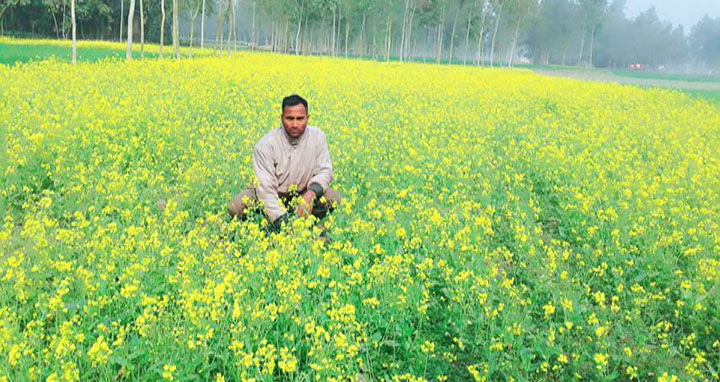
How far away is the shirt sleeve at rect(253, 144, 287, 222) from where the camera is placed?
5.56 metres

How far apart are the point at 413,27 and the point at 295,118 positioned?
74024 mm

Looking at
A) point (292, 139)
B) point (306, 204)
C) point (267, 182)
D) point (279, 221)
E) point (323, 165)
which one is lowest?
point (279, 221)

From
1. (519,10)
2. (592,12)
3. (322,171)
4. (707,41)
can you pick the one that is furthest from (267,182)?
(707,41)

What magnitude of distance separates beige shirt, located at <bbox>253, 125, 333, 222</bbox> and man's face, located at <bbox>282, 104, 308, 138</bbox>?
0.69 ft

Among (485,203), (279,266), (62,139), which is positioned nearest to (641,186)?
(485,203)

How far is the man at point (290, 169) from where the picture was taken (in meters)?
5.61

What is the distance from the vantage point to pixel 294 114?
5633 millimetres

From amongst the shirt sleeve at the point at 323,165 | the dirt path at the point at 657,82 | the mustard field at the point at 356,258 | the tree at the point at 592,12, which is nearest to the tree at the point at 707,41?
the tree at the point at 592,12

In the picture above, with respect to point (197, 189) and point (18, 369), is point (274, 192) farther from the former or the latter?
point (18, 369)

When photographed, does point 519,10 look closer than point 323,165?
No

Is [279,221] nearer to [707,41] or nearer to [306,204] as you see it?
[306,204]

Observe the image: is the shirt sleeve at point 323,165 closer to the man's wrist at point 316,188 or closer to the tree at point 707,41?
the man's wrist at point 316,188

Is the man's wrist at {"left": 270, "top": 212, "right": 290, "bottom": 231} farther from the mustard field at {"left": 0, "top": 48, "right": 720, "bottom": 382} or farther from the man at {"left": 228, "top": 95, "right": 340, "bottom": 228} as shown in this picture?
the mustard field at {"left": 0, "top": 48, "right": 720, "bottom": 382}

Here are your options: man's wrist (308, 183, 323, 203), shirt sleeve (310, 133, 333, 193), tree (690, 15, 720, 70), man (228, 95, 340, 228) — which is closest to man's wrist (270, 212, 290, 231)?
man (228, 95, 340, 228)
